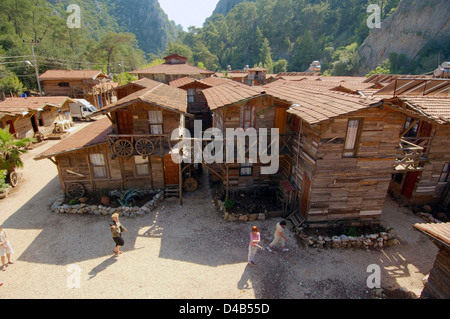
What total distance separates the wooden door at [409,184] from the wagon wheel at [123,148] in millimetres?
17805

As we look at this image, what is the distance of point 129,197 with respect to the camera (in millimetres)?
15203

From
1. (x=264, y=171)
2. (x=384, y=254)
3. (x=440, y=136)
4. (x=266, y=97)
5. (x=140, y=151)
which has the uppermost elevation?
(x=266, y=97)

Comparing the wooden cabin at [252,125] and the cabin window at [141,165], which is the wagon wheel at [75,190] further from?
the wooden cabin at [252,125]

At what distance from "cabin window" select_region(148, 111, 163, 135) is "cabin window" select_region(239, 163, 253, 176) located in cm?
590

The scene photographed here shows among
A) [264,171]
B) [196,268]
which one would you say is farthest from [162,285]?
[264,171]

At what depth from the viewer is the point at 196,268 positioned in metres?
10.6

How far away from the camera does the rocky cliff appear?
5278 cm

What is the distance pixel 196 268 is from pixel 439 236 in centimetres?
897

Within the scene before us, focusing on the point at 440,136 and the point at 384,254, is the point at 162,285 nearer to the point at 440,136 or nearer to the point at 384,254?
the point at 384,254

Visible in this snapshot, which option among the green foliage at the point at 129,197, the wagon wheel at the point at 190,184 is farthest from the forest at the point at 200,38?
the wagon wheel at the point at 190,184

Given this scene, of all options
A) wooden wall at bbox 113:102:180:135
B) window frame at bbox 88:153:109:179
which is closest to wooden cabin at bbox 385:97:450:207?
wooden wall at bbox 113:102:180:135

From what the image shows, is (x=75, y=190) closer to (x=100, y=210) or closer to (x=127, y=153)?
(x=100, y=210)

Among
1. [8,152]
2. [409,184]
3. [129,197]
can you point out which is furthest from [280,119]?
[8,152]

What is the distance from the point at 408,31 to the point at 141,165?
71805 millimetres
